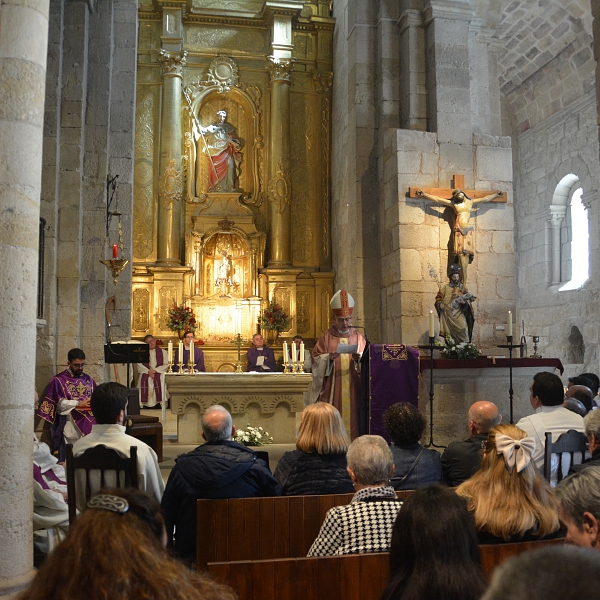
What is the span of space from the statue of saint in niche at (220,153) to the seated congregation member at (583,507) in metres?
13.7

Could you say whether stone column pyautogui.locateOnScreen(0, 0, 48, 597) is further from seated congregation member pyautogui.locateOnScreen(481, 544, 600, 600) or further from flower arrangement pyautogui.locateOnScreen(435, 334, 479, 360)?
flower arrangement pyautogui.locateOnScreen(435, 334, 479, 360)

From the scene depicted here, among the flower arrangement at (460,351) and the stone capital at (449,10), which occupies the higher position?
the stone capital at (449,10)

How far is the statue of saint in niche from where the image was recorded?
50.3ft

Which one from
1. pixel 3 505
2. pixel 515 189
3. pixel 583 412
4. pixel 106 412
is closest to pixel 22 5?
pixel 106 412

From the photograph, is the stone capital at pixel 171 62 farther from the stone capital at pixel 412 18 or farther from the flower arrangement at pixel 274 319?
the flower arrangement at pixel 274 319

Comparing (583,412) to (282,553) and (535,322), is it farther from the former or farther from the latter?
(535,322)

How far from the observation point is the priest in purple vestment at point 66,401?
24.5 feet

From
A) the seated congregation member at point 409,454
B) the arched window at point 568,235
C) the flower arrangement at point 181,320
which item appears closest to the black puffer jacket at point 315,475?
the seated congregation member at point 409,454

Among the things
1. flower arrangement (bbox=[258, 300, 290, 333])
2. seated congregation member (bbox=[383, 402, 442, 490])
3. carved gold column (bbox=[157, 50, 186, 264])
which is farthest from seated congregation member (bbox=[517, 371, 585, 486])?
carved gold column (bbox=[157, 50, 186, 264])

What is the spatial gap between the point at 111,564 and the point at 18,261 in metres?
3.04

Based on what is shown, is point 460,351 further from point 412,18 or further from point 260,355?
point 412,18

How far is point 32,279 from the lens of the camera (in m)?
4.18

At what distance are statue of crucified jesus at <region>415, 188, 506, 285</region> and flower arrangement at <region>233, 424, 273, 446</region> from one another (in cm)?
386

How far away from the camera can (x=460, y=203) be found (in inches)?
438
